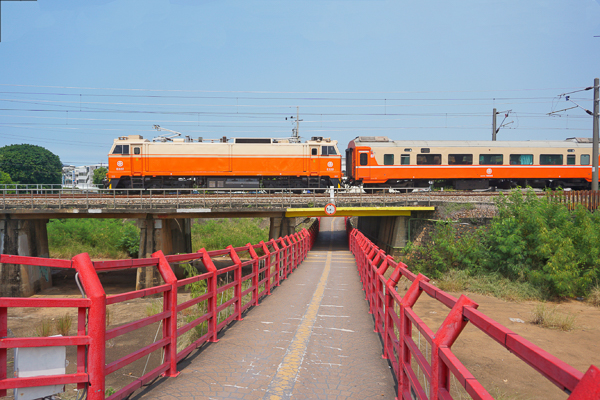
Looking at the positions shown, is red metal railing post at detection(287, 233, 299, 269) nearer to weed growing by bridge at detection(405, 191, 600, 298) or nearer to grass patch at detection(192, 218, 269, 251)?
weed growing by bridge at detection(405, 191, 600, 298)

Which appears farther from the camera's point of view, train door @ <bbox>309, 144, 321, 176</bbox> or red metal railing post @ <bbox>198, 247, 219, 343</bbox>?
train door @ <bbox>309, 144, 321, 176</bbox>

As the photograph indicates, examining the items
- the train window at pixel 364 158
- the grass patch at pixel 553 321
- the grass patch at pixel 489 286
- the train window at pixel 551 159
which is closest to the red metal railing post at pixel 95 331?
the grass patch at pixel 553 321

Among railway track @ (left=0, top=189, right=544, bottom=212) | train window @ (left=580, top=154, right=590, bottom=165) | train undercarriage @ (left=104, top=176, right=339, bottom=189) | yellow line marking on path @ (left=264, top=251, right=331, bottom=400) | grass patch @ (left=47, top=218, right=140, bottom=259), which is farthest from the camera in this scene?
grass patch @ (left=47, top=218, right=140, bottom=259)

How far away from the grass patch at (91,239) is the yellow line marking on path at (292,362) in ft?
102

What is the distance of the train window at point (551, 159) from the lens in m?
27.1

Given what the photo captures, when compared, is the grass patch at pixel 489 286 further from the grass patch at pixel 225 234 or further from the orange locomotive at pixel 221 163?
the grass patch at pixel 225 234

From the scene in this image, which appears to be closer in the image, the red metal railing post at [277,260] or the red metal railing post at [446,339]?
the red metal railing post at [446,339]

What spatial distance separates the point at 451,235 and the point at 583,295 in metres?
5.48

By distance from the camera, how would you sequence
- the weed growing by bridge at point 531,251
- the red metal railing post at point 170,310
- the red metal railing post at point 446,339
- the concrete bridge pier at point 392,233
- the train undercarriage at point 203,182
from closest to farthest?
the red metal railing post at point 446,339, the red metal railing post at point 170,310, the weed growing by bridge at point 531,251, the concrete bridge pier at point 392,233, the train undercarriage at point 203,182

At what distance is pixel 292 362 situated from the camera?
5320 mm

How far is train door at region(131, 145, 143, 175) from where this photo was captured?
2616 cm

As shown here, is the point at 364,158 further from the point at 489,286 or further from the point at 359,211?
the point at 489,286

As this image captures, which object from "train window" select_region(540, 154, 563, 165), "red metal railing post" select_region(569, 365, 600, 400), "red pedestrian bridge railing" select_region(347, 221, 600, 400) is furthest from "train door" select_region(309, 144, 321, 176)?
"red metal railing post" select_region(569, 365, 600, 400)

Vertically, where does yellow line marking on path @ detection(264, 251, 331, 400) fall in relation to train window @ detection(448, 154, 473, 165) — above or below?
below
